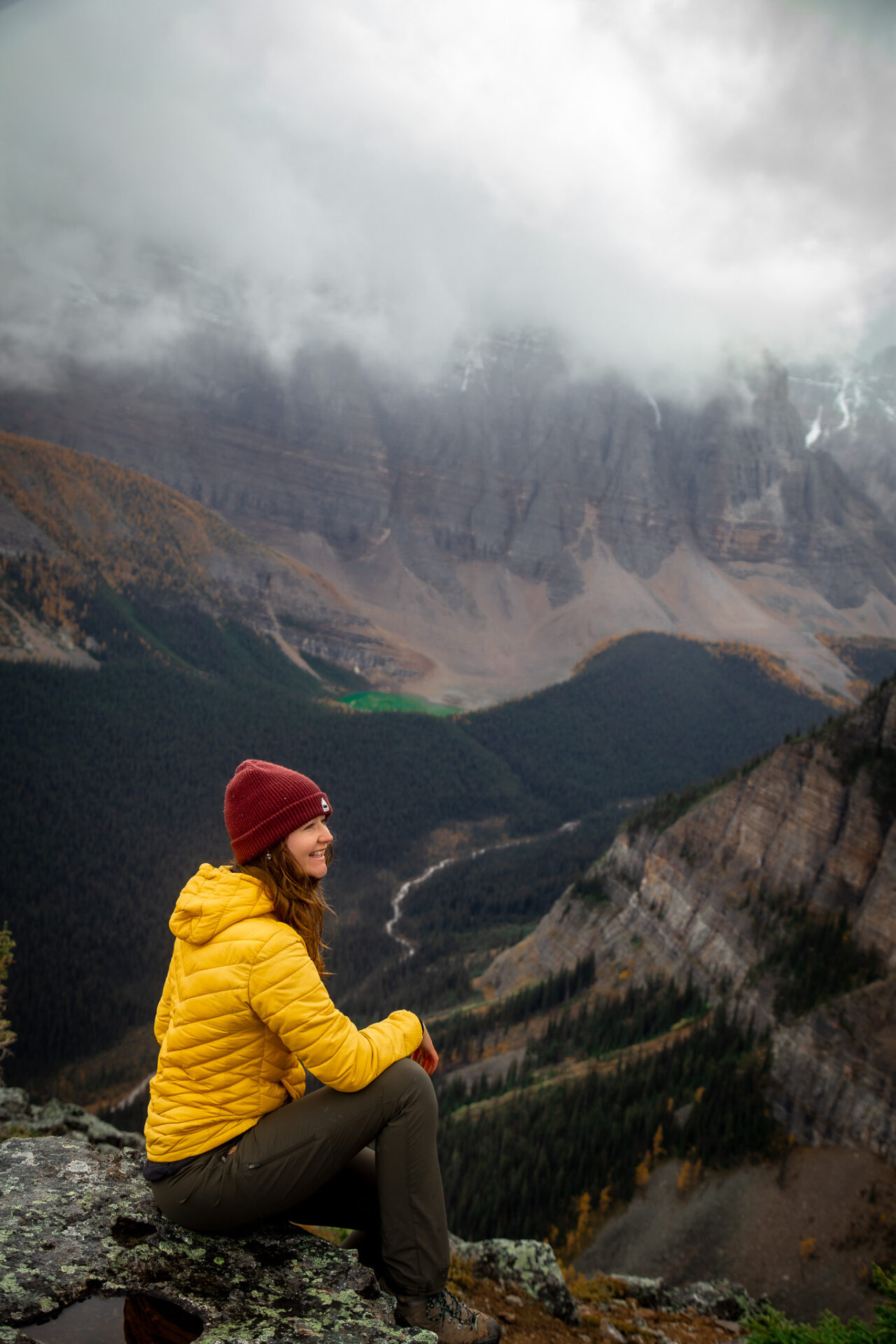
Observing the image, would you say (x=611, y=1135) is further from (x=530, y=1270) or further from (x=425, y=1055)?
(x=425, y=1055)

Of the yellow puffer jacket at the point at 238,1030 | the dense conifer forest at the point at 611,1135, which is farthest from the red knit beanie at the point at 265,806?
the dense conifer forest at the point at 611,1135

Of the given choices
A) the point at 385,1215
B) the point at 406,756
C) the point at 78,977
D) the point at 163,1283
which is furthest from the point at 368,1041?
the point at 406,756

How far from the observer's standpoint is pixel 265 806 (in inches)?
254

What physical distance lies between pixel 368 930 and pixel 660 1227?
84440mm

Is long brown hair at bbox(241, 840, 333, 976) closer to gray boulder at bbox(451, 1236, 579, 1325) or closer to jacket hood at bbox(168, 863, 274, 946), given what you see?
jacket hood at bbox(168, 863, 274, 946)

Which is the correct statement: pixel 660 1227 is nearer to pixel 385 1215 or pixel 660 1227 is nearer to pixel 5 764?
pixel 385 1215

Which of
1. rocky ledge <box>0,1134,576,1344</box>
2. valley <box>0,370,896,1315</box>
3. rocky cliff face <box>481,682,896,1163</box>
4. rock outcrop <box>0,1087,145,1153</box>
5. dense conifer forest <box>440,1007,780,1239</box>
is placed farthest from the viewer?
dense conifer forest <box>440,1007,780,1239</box>

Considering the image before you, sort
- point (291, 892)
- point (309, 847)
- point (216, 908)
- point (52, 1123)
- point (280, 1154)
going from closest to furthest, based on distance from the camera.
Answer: point (280, 1154) → point (216, 908) → point (291, 892) → point (309, 847) → point (52, 1123)


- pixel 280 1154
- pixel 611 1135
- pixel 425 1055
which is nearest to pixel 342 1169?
pixel 280 1154

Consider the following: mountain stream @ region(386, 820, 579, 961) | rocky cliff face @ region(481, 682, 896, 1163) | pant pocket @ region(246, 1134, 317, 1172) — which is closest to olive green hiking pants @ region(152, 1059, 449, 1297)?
pant pocket @ region(246, 1134, 317, 1172)

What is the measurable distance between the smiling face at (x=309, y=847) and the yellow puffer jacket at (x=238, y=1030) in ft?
1.44

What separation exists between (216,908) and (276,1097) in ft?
5.56

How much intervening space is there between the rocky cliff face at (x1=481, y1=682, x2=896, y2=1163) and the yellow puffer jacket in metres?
40.1

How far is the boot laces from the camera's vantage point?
19.8ft
